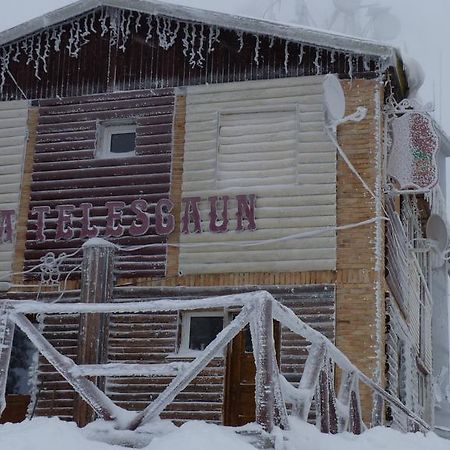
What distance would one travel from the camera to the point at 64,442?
608 centimetres

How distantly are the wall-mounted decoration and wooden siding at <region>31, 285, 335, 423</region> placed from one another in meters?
2.65

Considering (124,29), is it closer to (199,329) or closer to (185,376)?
(199,329)

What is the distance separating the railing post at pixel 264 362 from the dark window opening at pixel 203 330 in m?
8.29

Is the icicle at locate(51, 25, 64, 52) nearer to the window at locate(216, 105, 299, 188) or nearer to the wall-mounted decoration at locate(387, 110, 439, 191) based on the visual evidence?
the window at locate(216, 105, 299, 188)

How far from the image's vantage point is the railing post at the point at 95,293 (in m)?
15.1

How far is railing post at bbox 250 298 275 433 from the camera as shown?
6625 mm

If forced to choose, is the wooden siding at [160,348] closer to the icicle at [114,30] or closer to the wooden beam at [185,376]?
the icicle at [114,30]

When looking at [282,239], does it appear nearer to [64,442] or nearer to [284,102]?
[284,102]

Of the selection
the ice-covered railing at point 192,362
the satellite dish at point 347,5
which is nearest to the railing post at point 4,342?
the ice-covered railing at point 192,362

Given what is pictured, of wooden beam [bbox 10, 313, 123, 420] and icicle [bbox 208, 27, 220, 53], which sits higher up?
icicle [bbox 208, 27, 220, 53]

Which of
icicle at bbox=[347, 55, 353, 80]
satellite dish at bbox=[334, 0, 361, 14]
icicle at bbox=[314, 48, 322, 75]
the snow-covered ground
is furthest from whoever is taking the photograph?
satellite dish at bbox=[334, 0, 361, 14]

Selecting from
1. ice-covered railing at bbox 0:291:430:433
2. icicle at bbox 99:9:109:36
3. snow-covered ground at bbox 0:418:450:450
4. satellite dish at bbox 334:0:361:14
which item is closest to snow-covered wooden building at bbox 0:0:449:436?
icicle at bbox 99:9:109:36

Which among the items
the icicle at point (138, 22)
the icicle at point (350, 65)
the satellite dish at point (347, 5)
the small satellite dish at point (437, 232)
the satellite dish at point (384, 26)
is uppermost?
the satellite dish at point (347, 5)

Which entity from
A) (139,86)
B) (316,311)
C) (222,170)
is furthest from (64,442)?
(139,86)
